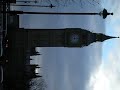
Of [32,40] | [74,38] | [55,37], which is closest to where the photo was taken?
[74,38]

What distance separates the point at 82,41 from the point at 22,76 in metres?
17.4

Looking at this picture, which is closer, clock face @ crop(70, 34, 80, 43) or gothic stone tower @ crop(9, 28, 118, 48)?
clock face @ crop(70, 34, 80, 43)

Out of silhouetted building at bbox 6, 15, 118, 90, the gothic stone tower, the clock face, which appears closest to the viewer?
silhouetted building at bbox 6, 15, 118, 90

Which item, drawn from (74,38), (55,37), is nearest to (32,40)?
(55,37)

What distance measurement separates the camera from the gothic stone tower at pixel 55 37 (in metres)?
108

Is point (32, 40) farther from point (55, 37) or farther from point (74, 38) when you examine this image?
point (74, 38)

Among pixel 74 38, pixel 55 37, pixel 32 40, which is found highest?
pixel 74 38

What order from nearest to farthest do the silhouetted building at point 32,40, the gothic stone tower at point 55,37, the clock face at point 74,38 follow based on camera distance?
the silhouetted building at point 32,40 < the clock face at point 74,38 < the gothic stone tower at point 55,37

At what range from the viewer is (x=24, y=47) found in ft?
357

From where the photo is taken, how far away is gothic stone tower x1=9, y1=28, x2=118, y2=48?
10850 centimetres

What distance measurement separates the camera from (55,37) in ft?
370

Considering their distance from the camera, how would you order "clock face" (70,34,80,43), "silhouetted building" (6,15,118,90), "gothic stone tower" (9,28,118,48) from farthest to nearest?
1. "gothic stone tower" (9,28,118,48)
2. "clock face" (70,34,80,43)
3. "silhouetted building" (6,15,118,90)

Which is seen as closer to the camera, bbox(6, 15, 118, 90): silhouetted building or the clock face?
bbox(6, 15, 118, 90): silhouetted building

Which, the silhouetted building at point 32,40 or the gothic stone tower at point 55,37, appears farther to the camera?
the gothic stone tower at point 55,37
